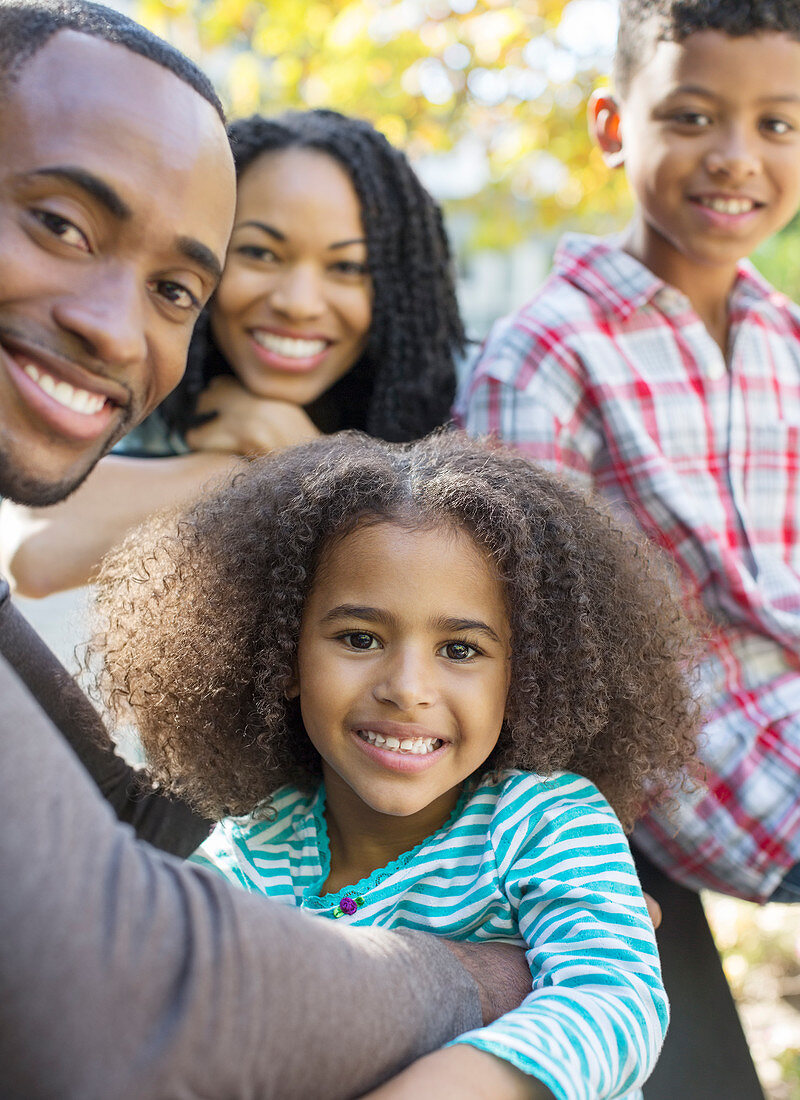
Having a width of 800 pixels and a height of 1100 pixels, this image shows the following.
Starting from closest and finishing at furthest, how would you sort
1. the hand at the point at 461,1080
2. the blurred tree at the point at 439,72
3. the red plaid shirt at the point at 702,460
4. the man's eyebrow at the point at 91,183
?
the hand at the point at 461,1080 → the man's eyebrow at the point at 91,183 → the red plaid shirt at the point at 702,460 → the blurred tree at the point at 439,72

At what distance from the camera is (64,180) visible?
1.80m

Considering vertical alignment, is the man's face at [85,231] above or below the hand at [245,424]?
above

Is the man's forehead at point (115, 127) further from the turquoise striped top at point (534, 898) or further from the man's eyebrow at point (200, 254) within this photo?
the turquoise striped top at point (534, 898)

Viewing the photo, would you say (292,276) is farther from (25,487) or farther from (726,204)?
(25,487)

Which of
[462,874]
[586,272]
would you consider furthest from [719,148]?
[462,874]

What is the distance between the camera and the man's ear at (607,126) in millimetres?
3288

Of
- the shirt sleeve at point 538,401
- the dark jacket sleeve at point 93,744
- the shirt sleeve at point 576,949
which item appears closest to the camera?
the shirt sleeve at point 576,949

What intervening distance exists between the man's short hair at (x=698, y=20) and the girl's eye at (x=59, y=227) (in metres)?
1.82

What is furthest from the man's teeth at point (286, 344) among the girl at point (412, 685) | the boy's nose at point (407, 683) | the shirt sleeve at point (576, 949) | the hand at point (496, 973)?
the hand at point (496, 973)

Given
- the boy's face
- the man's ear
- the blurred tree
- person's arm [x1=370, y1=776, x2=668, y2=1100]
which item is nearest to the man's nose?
person's arm [x1=370, y1=776, x2=668, y2=1100]

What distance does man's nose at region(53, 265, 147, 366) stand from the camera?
1.85 m

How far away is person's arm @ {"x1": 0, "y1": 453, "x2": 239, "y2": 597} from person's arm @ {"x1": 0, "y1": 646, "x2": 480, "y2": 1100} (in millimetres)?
1825

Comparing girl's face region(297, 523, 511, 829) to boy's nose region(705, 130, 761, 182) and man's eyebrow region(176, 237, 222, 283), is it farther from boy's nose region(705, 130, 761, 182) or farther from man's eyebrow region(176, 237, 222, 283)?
boy's nose region(705, 130, 761, 182)

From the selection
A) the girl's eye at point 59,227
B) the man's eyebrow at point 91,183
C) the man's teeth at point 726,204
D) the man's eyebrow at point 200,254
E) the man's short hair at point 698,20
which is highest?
the man's short hair at point 698,20
